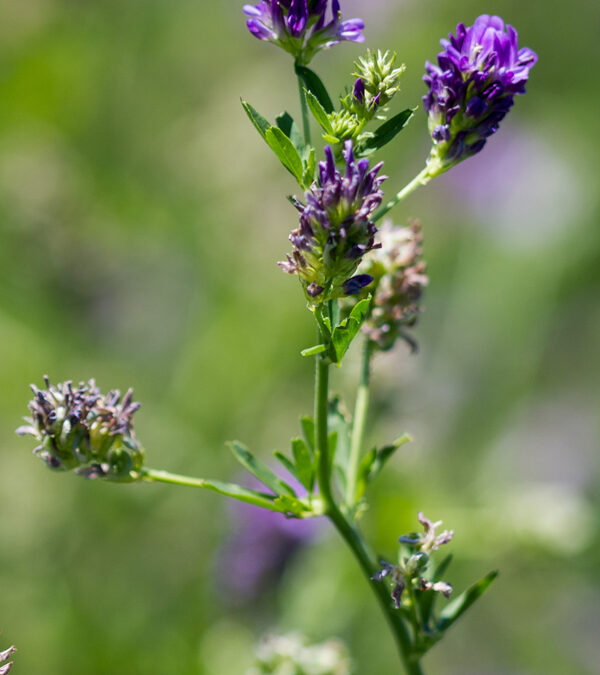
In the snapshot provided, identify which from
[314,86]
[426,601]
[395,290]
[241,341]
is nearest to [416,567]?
[426,601]

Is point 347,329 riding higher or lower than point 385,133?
lower

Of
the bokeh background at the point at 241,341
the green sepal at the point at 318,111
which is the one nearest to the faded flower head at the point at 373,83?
the green sepal at the point at 318,111

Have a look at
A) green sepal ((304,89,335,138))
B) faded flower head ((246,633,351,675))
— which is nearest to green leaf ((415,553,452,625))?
faded flower head ((246,633,351,675))

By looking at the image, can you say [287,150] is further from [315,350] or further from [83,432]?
[83,432]

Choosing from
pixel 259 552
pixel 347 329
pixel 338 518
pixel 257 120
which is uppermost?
pixel 259 552

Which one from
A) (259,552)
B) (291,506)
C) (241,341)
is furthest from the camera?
(241,341)

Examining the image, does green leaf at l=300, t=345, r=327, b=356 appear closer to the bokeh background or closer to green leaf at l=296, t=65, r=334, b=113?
green leaf at l=296, t=65, r=334, b=113
